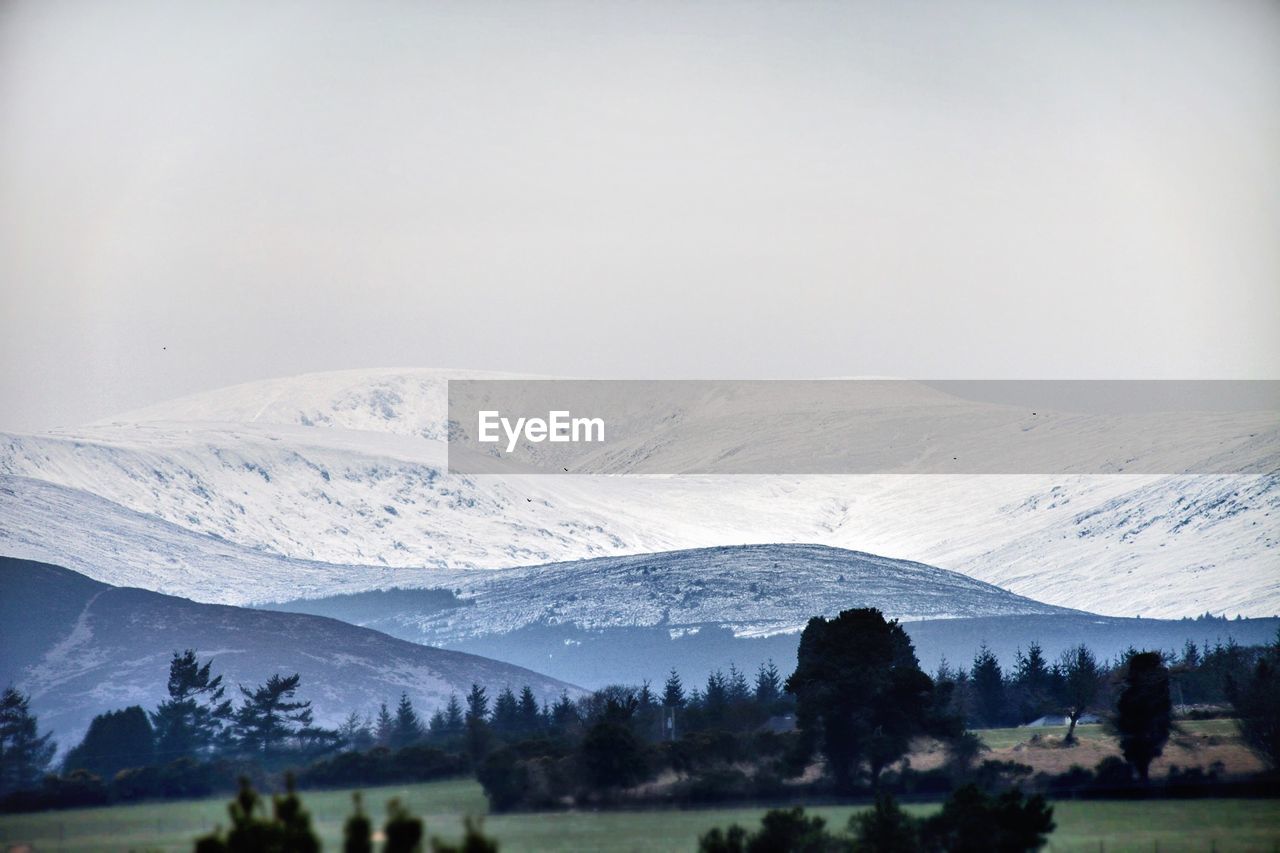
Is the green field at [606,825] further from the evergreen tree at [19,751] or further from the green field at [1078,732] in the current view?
the green field at [1078,732]

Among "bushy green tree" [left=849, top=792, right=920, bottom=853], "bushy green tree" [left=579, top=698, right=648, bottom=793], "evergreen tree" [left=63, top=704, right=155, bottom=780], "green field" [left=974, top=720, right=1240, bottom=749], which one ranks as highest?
"evergreen tree" [left=63, top=704, right=155, bottom=780]

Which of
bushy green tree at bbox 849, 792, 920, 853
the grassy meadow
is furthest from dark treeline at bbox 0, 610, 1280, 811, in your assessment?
bushy green tree at bbox 849, 792, 920, 853

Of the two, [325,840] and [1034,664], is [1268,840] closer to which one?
[325,840]

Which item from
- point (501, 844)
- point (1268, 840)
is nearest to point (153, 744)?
point (501, 844)

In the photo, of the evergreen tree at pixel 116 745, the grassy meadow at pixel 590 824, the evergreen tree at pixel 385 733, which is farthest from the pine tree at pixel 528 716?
the grassy meadow at pixel 590 824

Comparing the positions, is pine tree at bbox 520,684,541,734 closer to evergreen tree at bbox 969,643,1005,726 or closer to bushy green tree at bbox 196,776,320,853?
→ evergreen tree at bbox 969,643,1005,726
